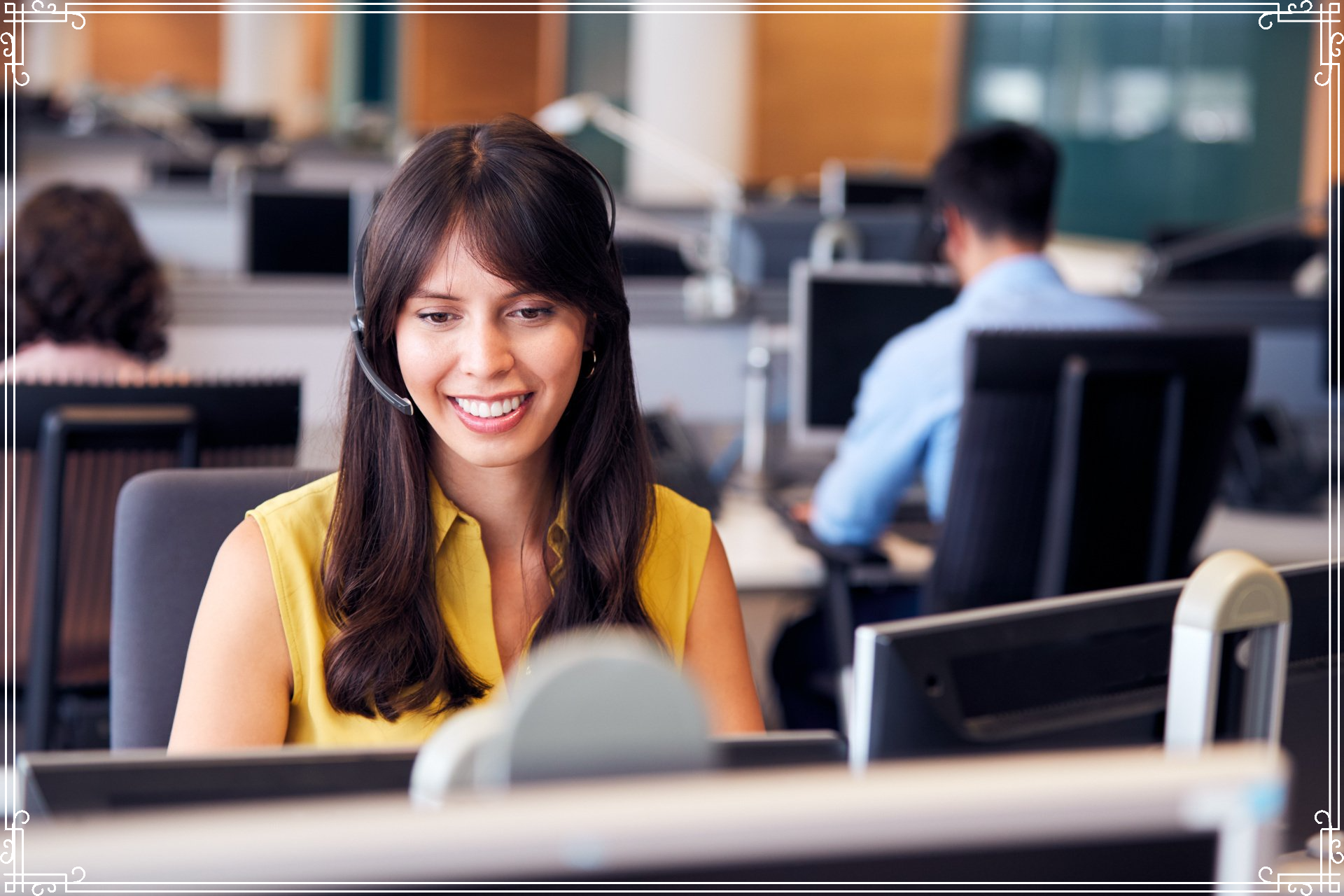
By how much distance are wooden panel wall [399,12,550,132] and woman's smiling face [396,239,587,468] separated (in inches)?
499

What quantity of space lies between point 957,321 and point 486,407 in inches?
50.1

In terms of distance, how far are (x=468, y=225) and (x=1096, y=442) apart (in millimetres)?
1111

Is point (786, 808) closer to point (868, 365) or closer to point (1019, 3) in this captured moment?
point (868, 365)

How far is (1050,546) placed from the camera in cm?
193

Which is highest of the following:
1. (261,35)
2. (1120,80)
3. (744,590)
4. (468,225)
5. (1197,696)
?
(261,35)

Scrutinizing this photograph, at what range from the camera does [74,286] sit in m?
2.10

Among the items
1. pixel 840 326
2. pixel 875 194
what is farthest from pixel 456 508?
pixel 875 194

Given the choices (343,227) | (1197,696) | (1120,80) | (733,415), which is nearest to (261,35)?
(1120,80)

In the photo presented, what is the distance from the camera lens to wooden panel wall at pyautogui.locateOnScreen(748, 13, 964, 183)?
9.05 m

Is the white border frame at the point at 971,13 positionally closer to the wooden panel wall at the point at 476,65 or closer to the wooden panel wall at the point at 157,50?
the wooden panel wall at the point at 476,65

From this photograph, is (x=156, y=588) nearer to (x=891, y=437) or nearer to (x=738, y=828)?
(x=738, y=828)

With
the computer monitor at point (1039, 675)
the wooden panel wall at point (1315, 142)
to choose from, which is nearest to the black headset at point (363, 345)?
the computer monitor at point (1039, 675)

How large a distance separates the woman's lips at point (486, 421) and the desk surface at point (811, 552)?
89 cm

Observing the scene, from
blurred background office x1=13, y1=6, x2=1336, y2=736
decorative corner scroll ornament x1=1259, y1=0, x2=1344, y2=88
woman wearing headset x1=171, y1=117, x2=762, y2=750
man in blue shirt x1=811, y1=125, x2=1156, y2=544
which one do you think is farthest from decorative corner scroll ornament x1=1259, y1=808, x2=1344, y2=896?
decorative corner scroll ornament x1=1259, y1=0, x2=1344, y2=88
